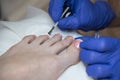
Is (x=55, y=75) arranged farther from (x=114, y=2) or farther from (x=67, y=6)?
(x=114, y=2)

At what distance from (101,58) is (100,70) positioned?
0.04m

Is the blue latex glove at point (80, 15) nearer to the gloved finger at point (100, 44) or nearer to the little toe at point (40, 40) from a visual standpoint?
the little toe at point (40, 40)

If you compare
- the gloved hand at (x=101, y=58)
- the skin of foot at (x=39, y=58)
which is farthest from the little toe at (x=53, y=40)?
the gloved hand at (x=101, y=58)

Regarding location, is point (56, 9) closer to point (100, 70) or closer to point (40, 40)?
point (40, 40)

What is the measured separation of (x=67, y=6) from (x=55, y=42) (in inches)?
7.2

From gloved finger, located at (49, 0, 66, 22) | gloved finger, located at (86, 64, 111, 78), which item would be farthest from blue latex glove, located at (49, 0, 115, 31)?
gloved finger, located at (86, 64, 111, 78)

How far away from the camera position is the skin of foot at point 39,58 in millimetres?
848

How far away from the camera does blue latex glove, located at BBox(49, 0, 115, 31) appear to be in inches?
39.7

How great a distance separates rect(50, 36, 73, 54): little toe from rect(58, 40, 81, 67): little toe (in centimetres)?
2

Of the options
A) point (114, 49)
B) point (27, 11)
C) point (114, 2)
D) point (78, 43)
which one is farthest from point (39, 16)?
point (114, 2)

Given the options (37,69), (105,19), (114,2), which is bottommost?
(114,2)

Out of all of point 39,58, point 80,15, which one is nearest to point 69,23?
point 80,15

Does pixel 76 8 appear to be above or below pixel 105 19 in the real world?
above

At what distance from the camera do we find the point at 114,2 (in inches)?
62.3
